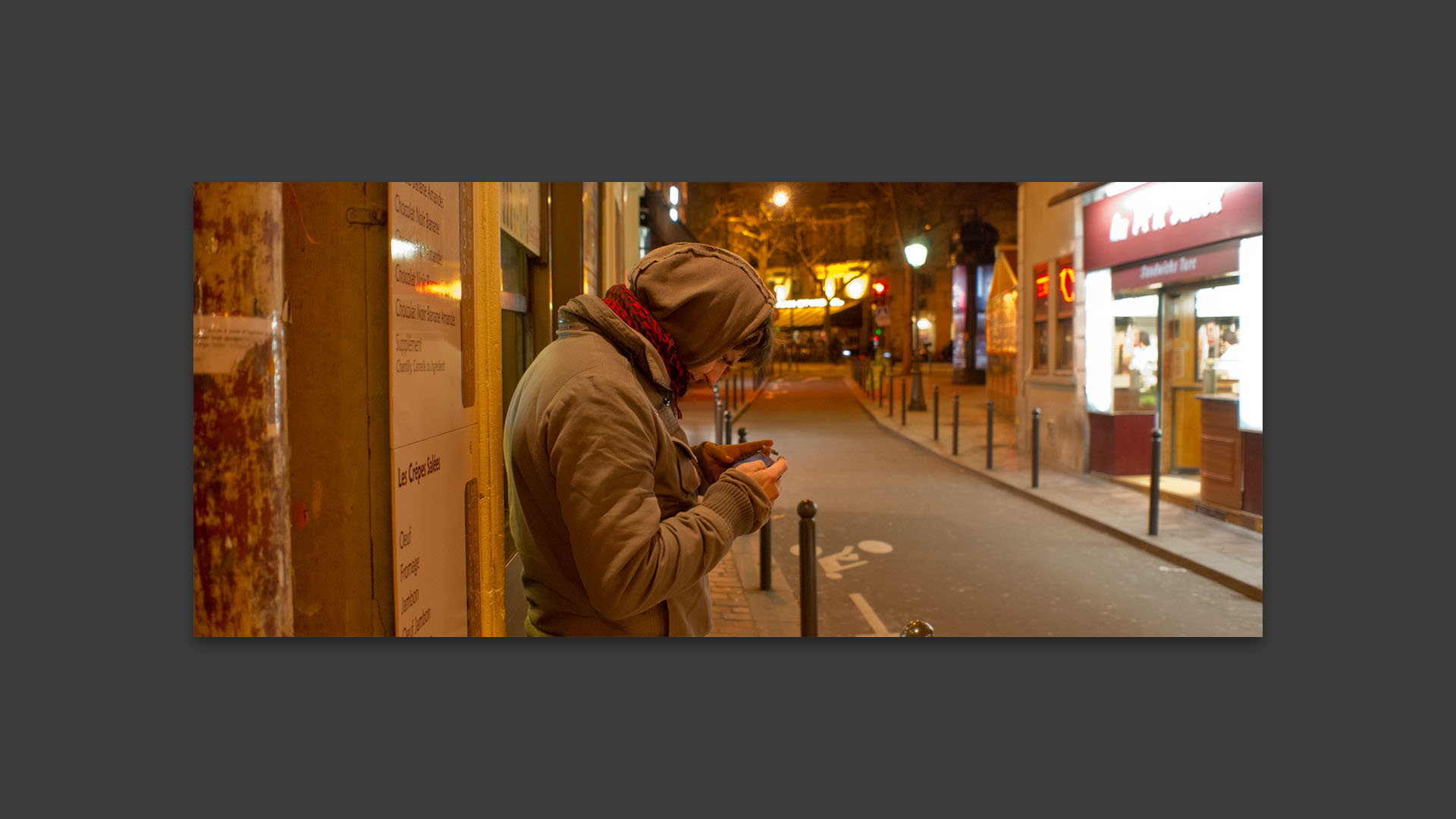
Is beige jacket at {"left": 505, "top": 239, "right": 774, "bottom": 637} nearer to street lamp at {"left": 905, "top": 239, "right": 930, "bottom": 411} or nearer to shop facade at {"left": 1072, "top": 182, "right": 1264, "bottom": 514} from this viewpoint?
shop facade at {"left": 1072, "top": 182, "right": 1264, "bottom": 514}

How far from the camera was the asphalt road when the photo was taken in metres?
5.34

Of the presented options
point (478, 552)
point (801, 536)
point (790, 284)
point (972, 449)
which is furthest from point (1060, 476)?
point (790, 284)

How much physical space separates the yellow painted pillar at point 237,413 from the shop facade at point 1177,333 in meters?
6.81

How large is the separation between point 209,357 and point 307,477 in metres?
0.39

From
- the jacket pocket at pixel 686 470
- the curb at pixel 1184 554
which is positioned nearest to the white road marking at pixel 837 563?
the curb at pixel 1184 554

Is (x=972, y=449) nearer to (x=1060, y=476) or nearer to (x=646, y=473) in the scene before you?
(x=1060, y=476)

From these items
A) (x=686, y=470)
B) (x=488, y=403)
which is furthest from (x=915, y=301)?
(x=686, y=470)

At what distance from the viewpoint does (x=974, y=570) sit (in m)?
6.50

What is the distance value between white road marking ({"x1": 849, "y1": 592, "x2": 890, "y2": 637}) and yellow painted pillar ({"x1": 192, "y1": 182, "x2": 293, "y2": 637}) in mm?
3497

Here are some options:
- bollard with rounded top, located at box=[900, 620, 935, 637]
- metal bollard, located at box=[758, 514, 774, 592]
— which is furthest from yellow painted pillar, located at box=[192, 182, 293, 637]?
metal bollard, located at box=[758, 514, 774, 592]

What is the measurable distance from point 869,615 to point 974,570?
4.55 ft

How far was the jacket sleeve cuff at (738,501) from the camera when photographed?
72.7 inches

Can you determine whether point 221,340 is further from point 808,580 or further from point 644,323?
point 808,580

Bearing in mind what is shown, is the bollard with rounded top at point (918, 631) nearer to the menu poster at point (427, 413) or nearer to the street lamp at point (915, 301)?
the menu poster at point (427, 413)
